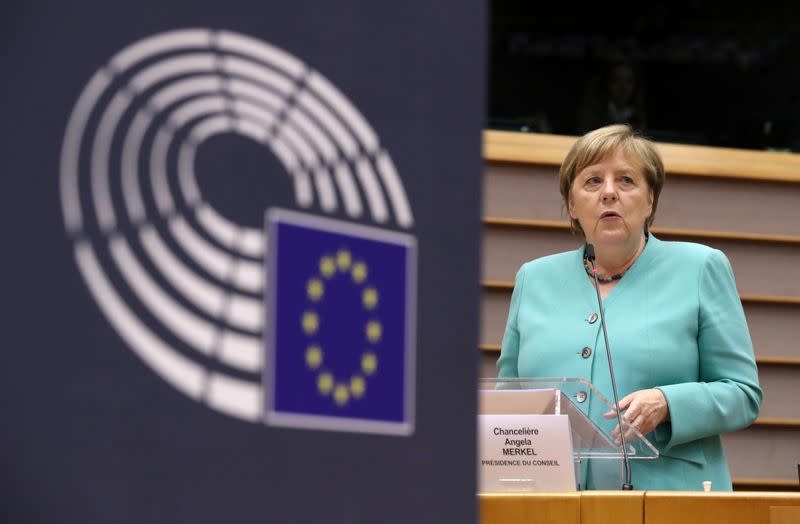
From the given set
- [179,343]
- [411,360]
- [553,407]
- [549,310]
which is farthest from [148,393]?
[549,310]

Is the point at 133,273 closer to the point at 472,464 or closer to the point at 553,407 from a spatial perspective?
the point at 472,464

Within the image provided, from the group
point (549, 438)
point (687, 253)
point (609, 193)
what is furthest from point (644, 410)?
point (609, 193)

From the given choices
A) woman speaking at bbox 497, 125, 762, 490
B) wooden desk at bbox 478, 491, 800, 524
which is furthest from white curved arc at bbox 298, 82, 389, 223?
woman speaking at bbox 497, 125, 762, 490

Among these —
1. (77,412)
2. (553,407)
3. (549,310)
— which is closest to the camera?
(77,412)

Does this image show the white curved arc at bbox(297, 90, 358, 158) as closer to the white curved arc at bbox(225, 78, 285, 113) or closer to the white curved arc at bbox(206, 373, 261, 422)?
the white curved arc at bbox(225, 78, 285, 113)

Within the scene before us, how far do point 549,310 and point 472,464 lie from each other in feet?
6.21

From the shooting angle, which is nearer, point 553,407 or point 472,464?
point 472,464

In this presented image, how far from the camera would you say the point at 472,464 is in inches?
29.0

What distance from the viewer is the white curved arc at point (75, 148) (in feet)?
2.14

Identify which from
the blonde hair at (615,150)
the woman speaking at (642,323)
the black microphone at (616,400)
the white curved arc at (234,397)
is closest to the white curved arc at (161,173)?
the white curved arc at (234,397)

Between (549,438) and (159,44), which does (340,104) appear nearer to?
(159,44)

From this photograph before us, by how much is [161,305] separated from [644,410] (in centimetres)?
172

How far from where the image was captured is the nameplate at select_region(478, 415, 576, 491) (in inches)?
79.2

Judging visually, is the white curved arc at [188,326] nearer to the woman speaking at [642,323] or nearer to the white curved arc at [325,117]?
the white curved arc at [325,117]
